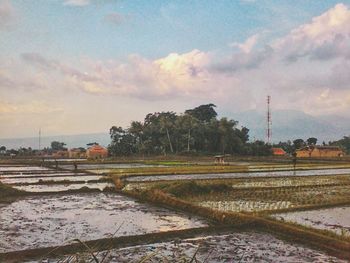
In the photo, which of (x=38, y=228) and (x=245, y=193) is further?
(x=245, y=193)

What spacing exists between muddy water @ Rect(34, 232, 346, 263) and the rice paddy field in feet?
0.05

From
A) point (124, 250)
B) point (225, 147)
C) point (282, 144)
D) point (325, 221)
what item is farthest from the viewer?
point (282, 144)

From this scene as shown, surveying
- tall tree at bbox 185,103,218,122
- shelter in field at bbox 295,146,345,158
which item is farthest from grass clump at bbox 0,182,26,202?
tall tree at bbox 185,103,218,122

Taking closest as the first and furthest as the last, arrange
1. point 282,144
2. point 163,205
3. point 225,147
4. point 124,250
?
1. point 124,250
2. point 163,205
3. point 225,147
4. point 282,144

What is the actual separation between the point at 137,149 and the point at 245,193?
1611 inches

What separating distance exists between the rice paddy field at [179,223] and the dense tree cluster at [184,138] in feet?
119

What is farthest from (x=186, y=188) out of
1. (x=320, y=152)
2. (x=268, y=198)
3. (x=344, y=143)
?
(x=344, y=143)

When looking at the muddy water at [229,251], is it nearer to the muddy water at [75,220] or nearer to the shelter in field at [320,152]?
the muddy water at [75,220]

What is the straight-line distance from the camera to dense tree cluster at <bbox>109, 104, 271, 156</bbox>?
5256 centimetres

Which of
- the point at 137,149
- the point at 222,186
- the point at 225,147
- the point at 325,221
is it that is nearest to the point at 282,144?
the point at 225,147

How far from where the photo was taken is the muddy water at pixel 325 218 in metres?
8.80

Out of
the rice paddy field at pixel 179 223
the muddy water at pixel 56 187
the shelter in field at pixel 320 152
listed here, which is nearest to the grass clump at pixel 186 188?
the rice paddy field at pixel 179 223

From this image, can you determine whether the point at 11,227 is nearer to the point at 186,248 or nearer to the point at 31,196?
the point at 186,248

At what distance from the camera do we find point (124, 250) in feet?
22.4
